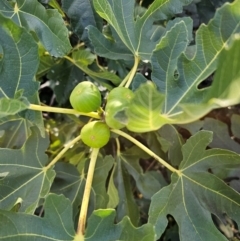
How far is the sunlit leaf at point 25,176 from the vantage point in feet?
2.75

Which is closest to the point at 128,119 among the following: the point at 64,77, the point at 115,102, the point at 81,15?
the point at 115,102

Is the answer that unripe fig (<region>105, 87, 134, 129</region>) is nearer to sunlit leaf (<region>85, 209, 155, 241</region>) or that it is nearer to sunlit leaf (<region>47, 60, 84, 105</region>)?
sunlit leaf (<region>85, 209, 155, 241</region>)

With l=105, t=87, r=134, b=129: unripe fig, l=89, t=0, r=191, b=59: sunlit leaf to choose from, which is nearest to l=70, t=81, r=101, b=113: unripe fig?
l=105, t=87, r=134, b=129: unripe fig

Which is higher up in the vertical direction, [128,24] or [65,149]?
[128,24]

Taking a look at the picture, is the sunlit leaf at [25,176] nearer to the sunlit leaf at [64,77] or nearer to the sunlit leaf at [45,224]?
the sunlit leaf at [45,224]

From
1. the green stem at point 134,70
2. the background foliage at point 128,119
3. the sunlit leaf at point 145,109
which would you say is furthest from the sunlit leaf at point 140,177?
the sunlit leaf at point 145,109

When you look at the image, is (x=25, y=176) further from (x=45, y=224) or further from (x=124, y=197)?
(x=124, y=197)

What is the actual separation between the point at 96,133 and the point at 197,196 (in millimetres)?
243

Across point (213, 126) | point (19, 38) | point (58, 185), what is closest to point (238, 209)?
point (213, 126)

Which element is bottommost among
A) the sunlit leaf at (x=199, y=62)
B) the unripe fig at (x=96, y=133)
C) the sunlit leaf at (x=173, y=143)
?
the sunlit leaf at (x=173, y=143)

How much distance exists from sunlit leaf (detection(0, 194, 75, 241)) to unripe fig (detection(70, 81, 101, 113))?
0.49ft

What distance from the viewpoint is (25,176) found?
87cm

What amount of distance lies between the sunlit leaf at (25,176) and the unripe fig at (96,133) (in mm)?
103

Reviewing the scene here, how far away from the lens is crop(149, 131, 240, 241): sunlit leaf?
2.72 feet
